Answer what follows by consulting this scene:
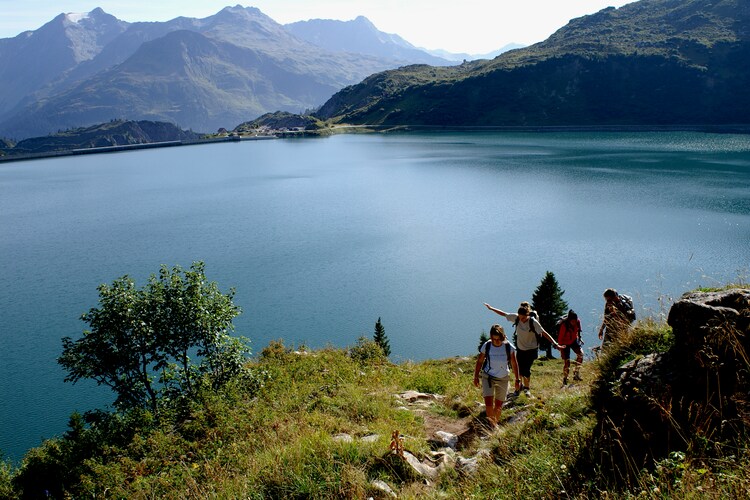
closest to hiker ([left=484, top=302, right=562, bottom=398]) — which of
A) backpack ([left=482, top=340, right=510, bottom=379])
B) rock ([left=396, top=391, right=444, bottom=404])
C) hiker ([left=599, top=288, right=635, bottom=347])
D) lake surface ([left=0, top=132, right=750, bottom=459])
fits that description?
hiker ([left=599, top=288, right=635, bottom=347])

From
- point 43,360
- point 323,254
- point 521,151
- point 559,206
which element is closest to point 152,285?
point 43,360

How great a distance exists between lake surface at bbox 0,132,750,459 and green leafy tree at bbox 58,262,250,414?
11114mm

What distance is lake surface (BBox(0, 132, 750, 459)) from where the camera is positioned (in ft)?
106

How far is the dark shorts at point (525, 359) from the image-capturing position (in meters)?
10.6

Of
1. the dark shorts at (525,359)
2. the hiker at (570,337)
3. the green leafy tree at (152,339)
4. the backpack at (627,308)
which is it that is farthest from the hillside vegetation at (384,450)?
the green leafy tree at (152,339)

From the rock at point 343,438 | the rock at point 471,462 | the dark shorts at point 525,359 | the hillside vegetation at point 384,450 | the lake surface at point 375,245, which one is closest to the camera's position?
the hillside vegetation at point 384,450

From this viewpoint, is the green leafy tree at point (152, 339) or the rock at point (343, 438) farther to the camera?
the green leafy tree at point (152, 339)

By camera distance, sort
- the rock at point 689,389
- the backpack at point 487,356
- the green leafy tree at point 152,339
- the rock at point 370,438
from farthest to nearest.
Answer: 1. the green leafy tree at point 152,339
2. the backpack at point 487,356
3. the rock at point 370,438
4. the rock at point 689,389

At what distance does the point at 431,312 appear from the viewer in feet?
116

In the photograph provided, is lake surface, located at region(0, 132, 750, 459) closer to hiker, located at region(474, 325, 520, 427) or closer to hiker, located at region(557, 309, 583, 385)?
hiker, located at region(557, 309, 583, 385)

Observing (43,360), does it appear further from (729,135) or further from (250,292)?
(729,135)

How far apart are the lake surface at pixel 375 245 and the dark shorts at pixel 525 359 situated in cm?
275

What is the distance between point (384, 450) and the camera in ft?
22.5

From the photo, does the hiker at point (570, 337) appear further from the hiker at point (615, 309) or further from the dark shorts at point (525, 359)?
the dark shorts at point (525, 359)
